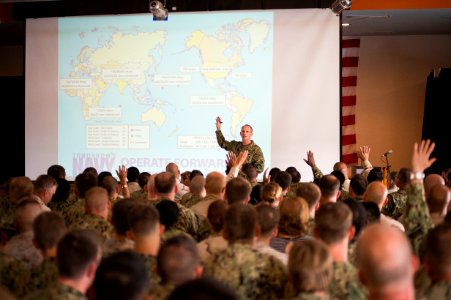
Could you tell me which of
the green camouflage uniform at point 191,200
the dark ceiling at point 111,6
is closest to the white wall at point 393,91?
the dark ceiling at point 111,6

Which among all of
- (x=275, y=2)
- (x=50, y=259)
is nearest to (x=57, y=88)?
(x=275, y=2)

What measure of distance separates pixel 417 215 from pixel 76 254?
75.2 inches

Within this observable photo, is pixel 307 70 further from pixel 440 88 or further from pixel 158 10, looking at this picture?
pixel 440 88

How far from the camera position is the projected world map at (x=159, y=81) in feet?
26.5

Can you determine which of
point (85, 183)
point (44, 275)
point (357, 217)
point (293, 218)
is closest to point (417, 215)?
point (357, 217)

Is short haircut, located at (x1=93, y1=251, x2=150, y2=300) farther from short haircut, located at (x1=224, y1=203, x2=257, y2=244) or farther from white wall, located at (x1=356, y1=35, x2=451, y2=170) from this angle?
white wall, located at (x1=356, y1=35, x2=451, y2=170)

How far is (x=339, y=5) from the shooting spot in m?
7.29

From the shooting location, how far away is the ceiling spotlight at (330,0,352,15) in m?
7.12

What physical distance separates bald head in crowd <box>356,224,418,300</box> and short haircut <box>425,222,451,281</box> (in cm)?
44

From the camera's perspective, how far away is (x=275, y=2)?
798 centimetres

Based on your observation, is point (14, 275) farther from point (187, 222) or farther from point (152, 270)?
point (187, 222)

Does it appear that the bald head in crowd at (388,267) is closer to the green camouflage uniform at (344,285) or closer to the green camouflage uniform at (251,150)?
the green camouflage uniform at (344,285)

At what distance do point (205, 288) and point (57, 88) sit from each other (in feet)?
26.2

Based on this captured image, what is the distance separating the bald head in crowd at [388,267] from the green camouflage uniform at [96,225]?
6.46 feet
